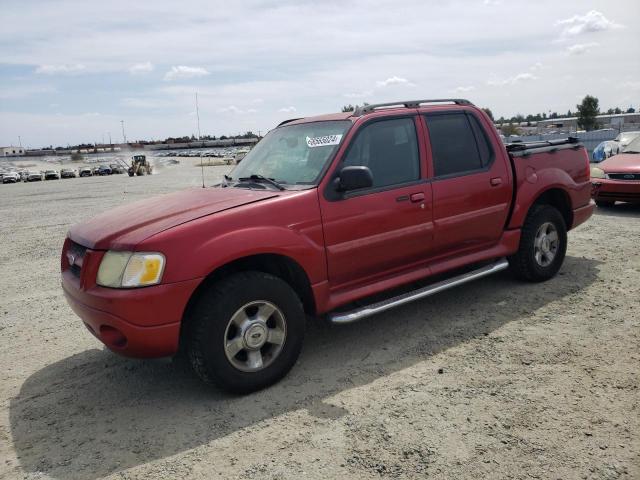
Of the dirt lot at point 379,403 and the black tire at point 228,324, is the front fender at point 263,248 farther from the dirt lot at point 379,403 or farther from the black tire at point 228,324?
the dirt lot at point 379,403

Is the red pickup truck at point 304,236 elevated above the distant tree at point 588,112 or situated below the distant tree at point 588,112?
below

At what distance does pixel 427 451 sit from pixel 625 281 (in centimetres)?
384

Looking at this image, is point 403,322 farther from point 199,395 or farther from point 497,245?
point 199,395

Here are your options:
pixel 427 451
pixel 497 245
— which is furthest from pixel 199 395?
pixel 497 245

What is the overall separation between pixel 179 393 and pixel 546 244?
4052 millimetres

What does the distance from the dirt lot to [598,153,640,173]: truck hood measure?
17.3 ft

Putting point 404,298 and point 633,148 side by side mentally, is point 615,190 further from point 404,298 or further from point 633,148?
point 404,298

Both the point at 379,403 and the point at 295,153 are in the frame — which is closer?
the point at 379,403

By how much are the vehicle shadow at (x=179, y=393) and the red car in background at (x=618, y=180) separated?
5589mm

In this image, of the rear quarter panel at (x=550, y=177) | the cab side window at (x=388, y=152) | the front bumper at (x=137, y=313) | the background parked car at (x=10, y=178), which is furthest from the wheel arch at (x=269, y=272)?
the background parked car at (x=10, y=178)

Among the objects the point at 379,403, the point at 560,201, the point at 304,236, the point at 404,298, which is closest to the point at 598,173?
the point at 560,201

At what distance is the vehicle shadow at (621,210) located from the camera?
9.59m

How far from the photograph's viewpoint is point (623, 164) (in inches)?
387

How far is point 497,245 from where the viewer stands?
518 centimetres
